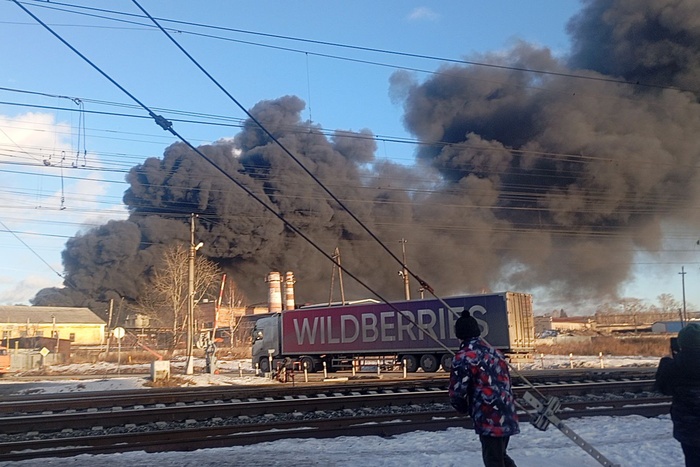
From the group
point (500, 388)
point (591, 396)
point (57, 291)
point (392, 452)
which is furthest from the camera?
point (57, 291)

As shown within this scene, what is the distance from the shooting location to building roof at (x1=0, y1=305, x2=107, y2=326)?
6450 centimetres

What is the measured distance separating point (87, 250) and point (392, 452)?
5558cm

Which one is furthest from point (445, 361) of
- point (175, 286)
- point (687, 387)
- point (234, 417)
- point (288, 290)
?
point (288, 290)

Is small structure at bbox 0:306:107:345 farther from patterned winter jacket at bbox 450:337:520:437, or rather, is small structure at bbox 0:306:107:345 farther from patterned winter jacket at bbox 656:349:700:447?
patterned winter jacket at bbox 656:349:700:447

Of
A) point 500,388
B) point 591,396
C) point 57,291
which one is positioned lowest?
point 591,396

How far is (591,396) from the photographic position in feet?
39.0

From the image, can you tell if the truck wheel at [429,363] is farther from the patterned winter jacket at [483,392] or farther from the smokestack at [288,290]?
the smokestack at [288,290]

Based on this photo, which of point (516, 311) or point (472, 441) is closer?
point (472, 441)

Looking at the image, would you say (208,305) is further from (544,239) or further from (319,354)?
(319,354)

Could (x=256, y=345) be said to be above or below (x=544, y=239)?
below

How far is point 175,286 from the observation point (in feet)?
149

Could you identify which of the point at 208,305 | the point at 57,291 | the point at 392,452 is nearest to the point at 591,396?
the point at 392,452

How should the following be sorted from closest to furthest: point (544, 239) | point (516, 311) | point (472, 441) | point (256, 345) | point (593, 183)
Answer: point (472, 441)
point (516, 311)
point (256, 345)
point (593, 183)
point (544, 239)

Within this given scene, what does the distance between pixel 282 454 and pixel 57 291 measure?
74.6m
